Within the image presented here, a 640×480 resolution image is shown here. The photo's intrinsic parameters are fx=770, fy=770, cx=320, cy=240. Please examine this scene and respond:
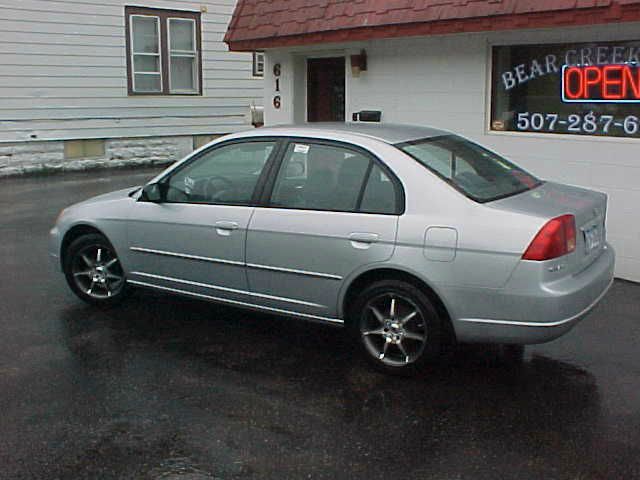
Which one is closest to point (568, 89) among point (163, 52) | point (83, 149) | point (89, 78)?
point (89, 78)

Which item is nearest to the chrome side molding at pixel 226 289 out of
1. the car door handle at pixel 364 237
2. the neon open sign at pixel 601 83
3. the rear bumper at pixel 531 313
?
the car door handle at pixel 364 237

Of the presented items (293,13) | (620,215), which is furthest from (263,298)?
(293,13)

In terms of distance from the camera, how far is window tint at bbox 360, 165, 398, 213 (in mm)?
4980

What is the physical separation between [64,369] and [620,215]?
526cm

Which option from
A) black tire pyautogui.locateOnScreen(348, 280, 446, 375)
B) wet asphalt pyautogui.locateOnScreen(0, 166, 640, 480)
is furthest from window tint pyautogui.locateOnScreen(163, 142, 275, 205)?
black tire pyautogui.locateOnScreen(348, 280, 446, 375)

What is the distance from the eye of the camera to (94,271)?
254 inches

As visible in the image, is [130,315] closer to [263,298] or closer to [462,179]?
[263,298]

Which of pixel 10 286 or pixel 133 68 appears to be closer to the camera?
pixel 10 286

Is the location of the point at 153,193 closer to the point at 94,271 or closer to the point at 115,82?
the point at 94,271

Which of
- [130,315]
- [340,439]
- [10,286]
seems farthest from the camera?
[10,286]

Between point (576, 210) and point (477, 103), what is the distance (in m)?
3.88

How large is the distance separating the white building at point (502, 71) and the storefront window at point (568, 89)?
10mm

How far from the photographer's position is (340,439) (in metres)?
4.15

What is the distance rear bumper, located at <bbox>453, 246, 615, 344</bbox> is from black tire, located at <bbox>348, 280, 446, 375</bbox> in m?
0.18
